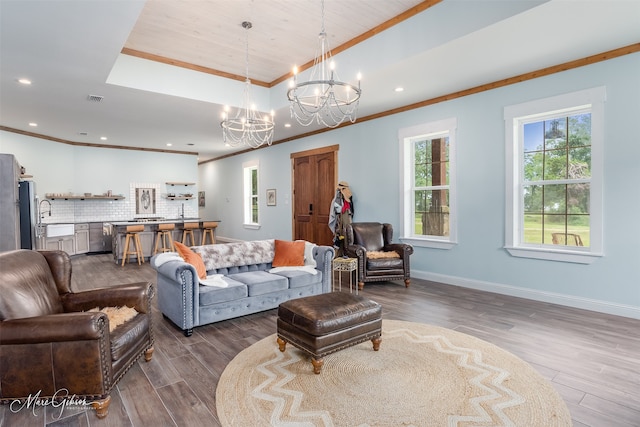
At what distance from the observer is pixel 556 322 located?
365 centimetres

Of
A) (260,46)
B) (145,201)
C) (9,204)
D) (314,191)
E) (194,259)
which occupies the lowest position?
(194,259)

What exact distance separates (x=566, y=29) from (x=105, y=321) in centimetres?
450

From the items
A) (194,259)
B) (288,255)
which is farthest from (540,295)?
(194,259)

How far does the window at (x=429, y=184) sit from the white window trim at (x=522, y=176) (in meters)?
0.81

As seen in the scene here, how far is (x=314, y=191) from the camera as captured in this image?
766 centimetres

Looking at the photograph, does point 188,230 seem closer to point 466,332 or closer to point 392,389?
point 466,332

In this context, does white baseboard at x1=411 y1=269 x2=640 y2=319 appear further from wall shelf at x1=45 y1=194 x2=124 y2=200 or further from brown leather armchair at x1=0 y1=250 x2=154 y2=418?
wall shelf at x1=45 y1=194 x2=124 y2=200

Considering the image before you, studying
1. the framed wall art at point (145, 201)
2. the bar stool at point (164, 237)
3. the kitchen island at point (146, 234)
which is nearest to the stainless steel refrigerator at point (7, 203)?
the kitchen island at point (146, 234)

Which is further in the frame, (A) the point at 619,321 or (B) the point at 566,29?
(A) the point at 619,321

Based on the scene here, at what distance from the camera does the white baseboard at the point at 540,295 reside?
12.5 feet

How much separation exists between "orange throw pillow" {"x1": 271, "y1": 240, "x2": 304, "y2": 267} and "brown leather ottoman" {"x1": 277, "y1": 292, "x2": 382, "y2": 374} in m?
1.55

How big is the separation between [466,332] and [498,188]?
2.31 m

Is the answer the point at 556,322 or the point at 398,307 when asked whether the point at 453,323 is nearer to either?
the point at 398,307

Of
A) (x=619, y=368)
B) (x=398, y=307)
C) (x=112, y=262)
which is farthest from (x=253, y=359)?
(x=112, y=262)
